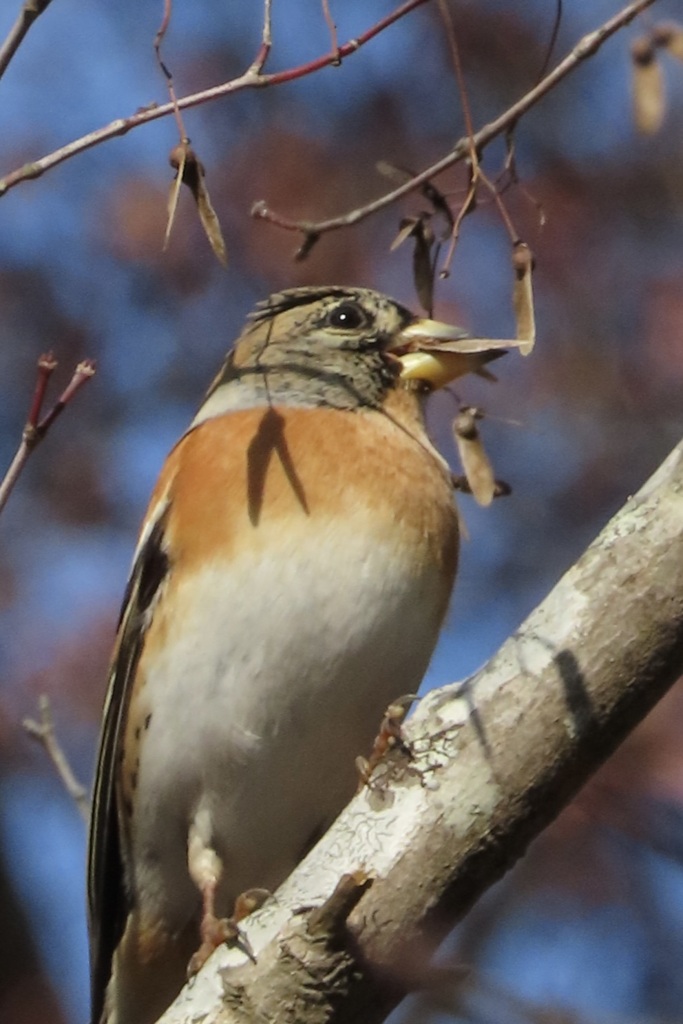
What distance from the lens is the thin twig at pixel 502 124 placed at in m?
2.28

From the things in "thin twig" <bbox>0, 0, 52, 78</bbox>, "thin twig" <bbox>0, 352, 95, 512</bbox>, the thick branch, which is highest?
"thin twig" <bbox>0, 0, 52, 78</bbox>

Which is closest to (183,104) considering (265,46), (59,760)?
(265,46)

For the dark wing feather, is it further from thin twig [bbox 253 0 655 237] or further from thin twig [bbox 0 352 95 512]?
thin twig [bbox 0 352 95 512]

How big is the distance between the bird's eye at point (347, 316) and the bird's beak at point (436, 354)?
0.43 ft

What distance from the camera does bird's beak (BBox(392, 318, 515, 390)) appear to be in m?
3.25

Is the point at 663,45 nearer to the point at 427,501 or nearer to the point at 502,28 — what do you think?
the point at 427,501

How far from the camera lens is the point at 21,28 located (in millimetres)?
2061

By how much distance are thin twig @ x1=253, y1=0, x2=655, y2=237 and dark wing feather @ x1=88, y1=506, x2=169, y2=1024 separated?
2.74ft

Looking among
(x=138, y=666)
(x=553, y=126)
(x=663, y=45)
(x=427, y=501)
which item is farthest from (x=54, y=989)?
(x=553, y=126)

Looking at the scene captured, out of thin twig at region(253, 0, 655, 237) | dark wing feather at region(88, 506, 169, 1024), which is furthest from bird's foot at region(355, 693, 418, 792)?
dark wing feather at region(88, 506, 169, 1024)

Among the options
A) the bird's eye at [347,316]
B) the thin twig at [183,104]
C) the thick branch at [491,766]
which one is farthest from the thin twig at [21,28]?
the bird's eye at [347,316]

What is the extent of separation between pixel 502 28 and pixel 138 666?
2.72 metres

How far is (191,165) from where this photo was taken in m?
2.35

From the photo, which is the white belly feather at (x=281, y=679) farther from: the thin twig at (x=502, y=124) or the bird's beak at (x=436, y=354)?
the thin twig at (x=502, y=124)
